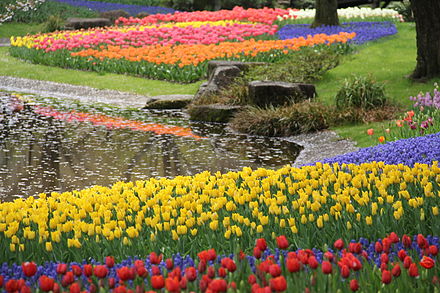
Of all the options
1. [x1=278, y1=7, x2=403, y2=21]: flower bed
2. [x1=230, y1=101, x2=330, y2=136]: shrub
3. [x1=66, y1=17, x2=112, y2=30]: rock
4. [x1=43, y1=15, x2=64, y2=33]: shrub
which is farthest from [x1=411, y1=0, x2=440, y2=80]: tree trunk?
[x1=43, y1=15, x2=64, y2=33]: shrub

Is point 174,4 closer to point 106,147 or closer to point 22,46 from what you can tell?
point 22,46

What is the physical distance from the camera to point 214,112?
15.7 meters

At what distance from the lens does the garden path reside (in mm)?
11966

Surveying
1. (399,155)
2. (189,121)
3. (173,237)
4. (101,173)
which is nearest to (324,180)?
(399,155)

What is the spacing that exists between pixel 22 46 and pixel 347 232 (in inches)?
993

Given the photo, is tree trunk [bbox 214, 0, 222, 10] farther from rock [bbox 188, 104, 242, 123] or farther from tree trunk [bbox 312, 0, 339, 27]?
rock [bbox 188, 104, 242, 123]

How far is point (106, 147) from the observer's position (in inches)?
506

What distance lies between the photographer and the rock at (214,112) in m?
15.6

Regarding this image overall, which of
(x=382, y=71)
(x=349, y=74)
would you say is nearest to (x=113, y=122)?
(x=349, y=74)

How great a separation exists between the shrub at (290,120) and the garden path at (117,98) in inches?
12.2

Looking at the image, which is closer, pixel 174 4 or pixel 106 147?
pixel 106 147

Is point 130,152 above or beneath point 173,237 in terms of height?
beneath

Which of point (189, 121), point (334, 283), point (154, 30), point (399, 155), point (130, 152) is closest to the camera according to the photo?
point (334, 283)

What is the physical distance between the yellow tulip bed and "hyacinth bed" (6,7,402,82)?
560 inches
